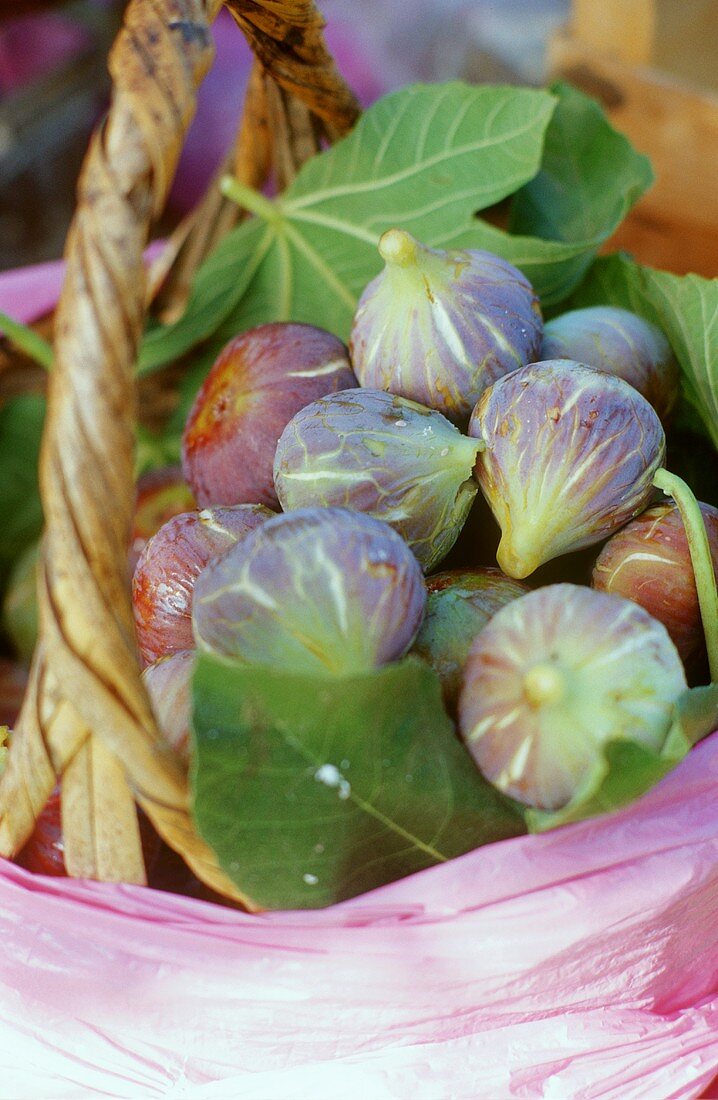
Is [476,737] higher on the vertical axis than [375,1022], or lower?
higher

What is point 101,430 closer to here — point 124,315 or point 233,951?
point 124,315

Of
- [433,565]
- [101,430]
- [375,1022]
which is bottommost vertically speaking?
[375,1022]

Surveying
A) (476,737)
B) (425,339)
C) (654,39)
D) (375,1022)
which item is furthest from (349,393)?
(654,39)

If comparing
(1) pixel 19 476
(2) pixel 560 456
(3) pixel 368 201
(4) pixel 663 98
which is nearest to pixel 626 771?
(2) pixel 560 456

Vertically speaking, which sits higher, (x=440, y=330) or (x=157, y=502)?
(x=440, y=330)

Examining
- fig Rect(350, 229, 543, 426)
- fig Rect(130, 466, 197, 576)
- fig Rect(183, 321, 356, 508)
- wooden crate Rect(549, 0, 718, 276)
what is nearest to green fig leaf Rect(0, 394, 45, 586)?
fig Rect(130, 466, 197, 576)

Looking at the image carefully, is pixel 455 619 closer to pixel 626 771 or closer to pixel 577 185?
pixel 626 771

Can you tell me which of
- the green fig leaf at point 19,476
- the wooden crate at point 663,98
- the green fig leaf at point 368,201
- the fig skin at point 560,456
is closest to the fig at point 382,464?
the fig skin at point 560,456
